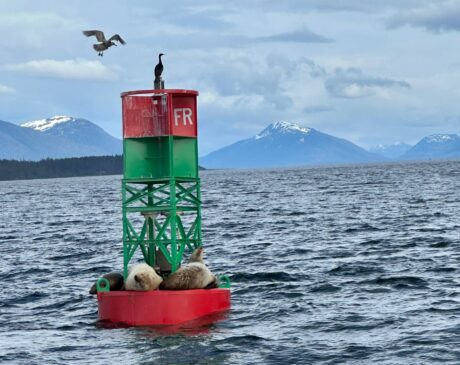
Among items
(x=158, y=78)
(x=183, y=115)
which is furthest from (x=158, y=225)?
(x=158, y=78)

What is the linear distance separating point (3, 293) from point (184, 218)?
41.1 meters

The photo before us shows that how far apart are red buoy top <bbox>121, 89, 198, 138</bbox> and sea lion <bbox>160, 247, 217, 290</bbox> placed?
376 centimetres

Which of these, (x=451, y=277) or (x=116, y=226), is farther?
(x=116, y=226)

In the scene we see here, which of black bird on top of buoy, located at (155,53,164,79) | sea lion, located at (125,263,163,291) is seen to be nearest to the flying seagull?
black bird on top of buoy, located at (155,53,164,79)

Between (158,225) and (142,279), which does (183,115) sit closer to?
(158,225)

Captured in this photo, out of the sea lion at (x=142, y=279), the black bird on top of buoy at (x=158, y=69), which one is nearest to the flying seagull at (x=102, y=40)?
the black bird on top of buoy at (x=158, y=69)

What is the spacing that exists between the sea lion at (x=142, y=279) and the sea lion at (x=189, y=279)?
12.4 inches

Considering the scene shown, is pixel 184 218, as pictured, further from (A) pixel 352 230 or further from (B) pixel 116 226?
(A) pixel 352 230

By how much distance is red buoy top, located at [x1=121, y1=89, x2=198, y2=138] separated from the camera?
2744cm

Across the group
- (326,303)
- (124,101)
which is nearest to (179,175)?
(124,101)

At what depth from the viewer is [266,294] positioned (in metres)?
32.6

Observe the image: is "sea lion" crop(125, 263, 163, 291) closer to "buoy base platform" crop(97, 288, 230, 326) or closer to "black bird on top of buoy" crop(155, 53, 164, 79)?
"buoy base platform" crop(97, 288, 230, 326)

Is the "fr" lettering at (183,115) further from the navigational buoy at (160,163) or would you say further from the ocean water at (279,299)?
the ocean water at (279,299)

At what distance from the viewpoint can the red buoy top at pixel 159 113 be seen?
2744 cm
